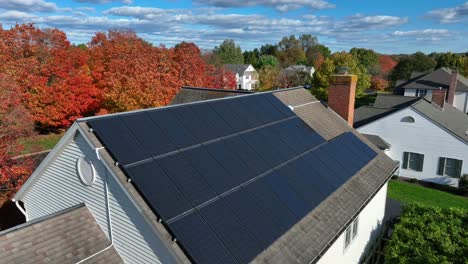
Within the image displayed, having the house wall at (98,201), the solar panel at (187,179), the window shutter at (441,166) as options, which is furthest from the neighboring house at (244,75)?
the solar panel at (187,179)

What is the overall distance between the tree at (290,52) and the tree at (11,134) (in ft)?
385

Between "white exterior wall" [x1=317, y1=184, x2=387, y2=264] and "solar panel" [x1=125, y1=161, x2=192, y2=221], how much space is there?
495 cm

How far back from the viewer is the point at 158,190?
25.4 feet

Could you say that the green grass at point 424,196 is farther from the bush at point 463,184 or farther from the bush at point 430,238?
the bush at point 430,238

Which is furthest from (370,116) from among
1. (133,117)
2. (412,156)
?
(133,117)

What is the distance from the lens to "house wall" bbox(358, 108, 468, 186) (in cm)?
2711

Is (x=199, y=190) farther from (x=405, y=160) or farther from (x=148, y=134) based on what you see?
(x=405, y=160)

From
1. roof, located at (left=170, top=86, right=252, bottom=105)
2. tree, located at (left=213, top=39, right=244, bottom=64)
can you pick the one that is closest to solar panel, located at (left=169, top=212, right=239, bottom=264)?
roof, located at (left=170, top=86, right=252, bottom=105)

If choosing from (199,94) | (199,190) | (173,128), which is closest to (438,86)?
(199,94)

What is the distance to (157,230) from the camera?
→ 713 centimetres

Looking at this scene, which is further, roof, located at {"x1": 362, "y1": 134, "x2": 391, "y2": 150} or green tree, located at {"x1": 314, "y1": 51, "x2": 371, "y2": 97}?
green tree, located at {"x1": 314, "y1": 51, "x2": 371, "y2": 97}


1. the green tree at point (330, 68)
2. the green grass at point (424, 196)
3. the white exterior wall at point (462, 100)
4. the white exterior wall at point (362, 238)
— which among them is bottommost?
the green grass at point (424, 196)

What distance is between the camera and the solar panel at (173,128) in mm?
9555

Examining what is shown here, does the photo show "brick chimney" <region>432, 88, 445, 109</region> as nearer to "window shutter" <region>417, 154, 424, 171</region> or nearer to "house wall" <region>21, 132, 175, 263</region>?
"window shutter" <region>417, 154, 424, 171</region>
